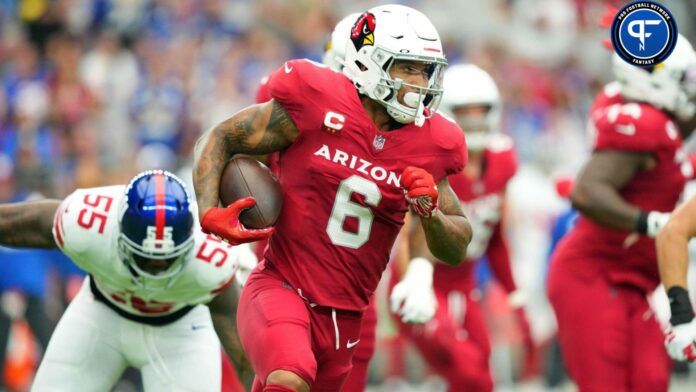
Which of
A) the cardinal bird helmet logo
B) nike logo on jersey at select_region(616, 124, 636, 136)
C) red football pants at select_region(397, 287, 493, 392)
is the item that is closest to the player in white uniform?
the cardinal bird helmet logo

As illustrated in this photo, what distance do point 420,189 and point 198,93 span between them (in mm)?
8067

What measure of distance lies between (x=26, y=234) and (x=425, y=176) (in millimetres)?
1725

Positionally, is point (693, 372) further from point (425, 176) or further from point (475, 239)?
point (425, 176)

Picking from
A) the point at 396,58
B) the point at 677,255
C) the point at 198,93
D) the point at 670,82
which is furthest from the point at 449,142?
the point at 198,93

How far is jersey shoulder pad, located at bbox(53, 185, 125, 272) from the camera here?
5.24 m

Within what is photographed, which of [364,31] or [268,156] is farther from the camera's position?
[268,156]

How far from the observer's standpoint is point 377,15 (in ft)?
16.5

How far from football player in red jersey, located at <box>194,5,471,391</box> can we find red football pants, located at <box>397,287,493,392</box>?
1.90 meters

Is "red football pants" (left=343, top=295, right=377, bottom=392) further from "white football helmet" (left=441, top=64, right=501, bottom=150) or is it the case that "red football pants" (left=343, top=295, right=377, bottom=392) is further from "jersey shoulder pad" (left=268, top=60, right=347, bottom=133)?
"white football helmet" (left=441, top=64, right=501, bottom=150)

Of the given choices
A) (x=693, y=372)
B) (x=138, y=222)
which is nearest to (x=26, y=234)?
(x=138, y=222)

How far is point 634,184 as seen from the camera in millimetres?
6227

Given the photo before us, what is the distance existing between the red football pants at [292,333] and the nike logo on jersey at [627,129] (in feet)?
5.49

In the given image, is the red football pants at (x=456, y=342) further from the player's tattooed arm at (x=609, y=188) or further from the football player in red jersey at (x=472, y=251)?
the player's tattooed arm at (x=609, y=188)
